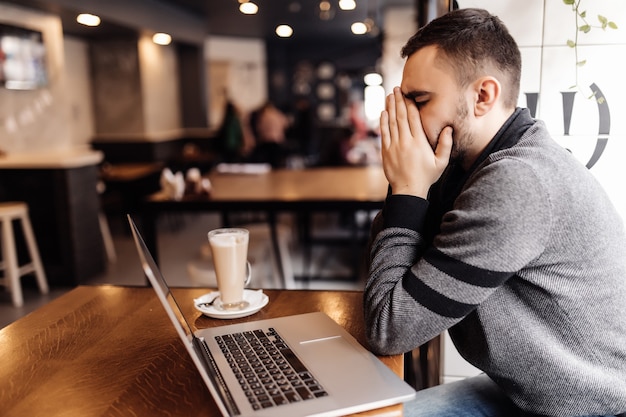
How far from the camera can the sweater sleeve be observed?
923mm

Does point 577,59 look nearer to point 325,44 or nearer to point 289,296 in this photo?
point 289,296

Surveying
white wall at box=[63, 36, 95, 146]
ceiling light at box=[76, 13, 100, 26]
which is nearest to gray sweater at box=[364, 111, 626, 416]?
ceiling light at box=[76, 13, 100, 26]

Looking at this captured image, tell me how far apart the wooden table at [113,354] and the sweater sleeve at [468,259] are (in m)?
0.08

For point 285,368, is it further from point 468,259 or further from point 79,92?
point 79,92

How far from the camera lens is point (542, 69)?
153 centimetres

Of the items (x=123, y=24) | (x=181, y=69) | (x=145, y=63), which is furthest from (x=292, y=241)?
(x=181, y=69)

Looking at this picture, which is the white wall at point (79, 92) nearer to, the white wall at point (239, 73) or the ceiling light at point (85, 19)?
the white wall at point (239, 73)

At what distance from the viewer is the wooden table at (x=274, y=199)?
117 inches

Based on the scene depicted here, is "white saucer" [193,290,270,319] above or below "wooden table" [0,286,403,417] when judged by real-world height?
above

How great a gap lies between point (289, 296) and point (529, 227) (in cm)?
63

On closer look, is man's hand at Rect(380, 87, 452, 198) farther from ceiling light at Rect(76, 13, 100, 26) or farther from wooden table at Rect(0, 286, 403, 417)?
ceiling light at Rect(76, 13, 100, 26)

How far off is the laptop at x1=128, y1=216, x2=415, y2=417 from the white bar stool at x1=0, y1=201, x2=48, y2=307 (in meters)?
3.29

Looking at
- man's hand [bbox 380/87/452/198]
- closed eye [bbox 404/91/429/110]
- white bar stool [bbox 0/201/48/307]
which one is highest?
closed eye [bbox 404/91/429/110]

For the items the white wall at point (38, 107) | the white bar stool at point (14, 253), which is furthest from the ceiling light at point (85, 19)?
the white wall at point (38, 107)
